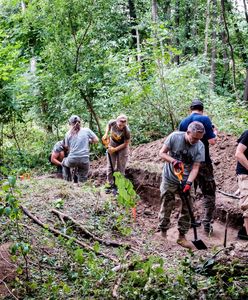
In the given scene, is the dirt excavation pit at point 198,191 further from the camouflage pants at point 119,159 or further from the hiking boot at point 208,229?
the camouflage pants at point 119,159

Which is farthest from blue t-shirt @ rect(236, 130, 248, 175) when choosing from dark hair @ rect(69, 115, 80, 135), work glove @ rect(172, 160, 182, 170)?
dark hair @ rect(69, 115, 80, 135)

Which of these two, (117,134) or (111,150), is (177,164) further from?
(111,150)

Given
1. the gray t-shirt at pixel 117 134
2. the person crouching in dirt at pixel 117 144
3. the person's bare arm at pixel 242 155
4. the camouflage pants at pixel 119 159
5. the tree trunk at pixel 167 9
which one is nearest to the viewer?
the person's bare arm at pixel 242 155

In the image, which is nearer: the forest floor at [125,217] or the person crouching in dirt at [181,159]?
the forest floor at [125,217]

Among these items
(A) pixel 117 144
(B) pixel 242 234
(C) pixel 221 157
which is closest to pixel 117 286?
(B) pixel 242 234

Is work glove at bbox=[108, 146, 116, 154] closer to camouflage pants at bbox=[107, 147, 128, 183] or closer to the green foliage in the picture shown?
camouflage pants at bbox=[107, 147, 128, 183]

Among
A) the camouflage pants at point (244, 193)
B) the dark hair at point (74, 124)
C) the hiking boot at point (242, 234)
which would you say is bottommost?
the hiking boot at point (242, 234)

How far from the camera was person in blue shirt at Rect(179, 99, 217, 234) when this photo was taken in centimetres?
695

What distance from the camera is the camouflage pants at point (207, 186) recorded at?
282 inches

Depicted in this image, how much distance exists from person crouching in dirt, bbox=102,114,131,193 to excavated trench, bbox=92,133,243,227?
106 centimetres

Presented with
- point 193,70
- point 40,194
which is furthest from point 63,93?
point 40,194

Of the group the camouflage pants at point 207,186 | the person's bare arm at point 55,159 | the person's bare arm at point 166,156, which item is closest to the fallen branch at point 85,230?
the person's bare arm at point 166,156

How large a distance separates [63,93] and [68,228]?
8.52m

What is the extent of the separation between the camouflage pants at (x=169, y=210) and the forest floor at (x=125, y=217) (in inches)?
10.2
